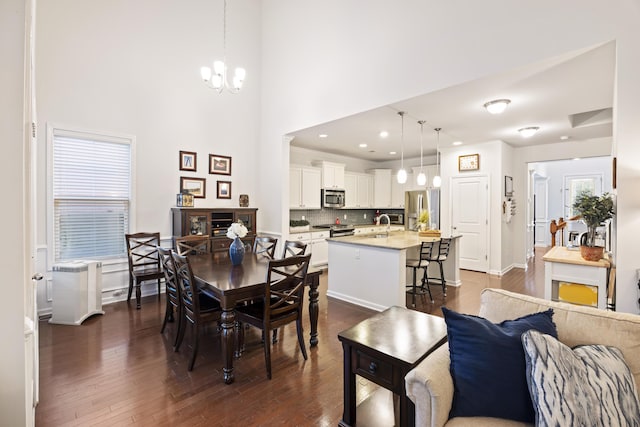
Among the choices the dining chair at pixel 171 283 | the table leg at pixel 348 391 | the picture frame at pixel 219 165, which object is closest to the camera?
the table leg at pixel 348 391

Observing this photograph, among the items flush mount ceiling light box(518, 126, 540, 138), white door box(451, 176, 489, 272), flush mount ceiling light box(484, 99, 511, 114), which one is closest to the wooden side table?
flush mount ceiling light box(484, 99, 511, 114)

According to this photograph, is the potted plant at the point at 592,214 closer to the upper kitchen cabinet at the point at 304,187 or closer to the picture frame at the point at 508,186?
the picture frame at the point at 508,186

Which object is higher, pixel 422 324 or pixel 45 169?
pixel 45 169

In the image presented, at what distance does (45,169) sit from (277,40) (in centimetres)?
416

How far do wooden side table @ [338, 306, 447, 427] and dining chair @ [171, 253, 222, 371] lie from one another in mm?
1381

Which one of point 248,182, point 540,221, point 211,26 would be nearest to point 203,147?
point 248,182

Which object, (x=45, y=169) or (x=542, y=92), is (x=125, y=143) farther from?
(x=542, y=92)

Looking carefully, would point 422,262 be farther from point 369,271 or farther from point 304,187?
point 304,187

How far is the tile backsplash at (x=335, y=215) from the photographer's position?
710 centimetres

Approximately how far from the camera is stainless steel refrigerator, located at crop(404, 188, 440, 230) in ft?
23.4

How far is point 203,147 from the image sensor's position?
5121mm

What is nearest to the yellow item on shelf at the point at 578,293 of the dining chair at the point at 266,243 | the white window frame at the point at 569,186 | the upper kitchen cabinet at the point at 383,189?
the dining chair at the point at 266,243

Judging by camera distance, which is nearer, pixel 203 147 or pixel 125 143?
pixel 125 143

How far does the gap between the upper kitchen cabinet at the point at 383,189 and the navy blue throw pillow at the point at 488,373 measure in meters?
7.16
